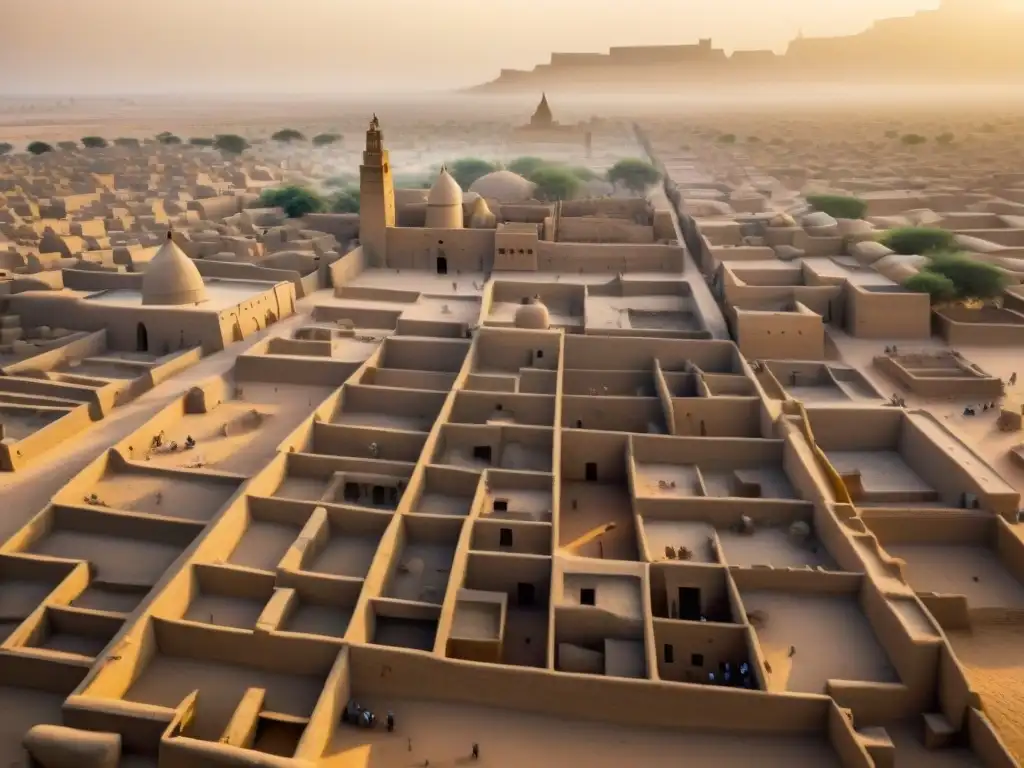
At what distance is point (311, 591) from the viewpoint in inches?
590

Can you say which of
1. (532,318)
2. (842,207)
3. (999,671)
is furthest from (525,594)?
(842,207)

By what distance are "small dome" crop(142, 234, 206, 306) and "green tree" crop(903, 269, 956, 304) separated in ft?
76.1

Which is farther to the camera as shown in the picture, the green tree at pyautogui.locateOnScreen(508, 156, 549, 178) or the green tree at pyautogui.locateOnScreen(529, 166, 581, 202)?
the green tree at pyautogui.locateOnScreen(508, 156, 549, 178)

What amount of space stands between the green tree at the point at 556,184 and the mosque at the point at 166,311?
3080 centimetres

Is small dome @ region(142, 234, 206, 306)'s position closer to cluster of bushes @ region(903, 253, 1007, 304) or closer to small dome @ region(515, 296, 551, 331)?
small dome @ region(515, 296, 551, 331)

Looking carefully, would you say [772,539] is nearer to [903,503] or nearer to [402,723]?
[903,503]

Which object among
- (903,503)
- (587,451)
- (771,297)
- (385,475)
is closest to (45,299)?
(385,475)

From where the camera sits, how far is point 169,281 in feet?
93.6

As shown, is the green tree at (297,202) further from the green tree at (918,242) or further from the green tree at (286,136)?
the green tree at (286,136)

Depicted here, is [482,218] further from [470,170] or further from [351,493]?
[470,170]

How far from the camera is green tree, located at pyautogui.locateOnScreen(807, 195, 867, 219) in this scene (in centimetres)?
4969

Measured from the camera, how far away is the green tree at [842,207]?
1956 inches

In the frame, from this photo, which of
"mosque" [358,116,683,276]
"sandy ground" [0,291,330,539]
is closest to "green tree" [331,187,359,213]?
"mosque" [358,116,683,276]

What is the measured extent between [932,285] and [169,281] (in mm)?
24490
